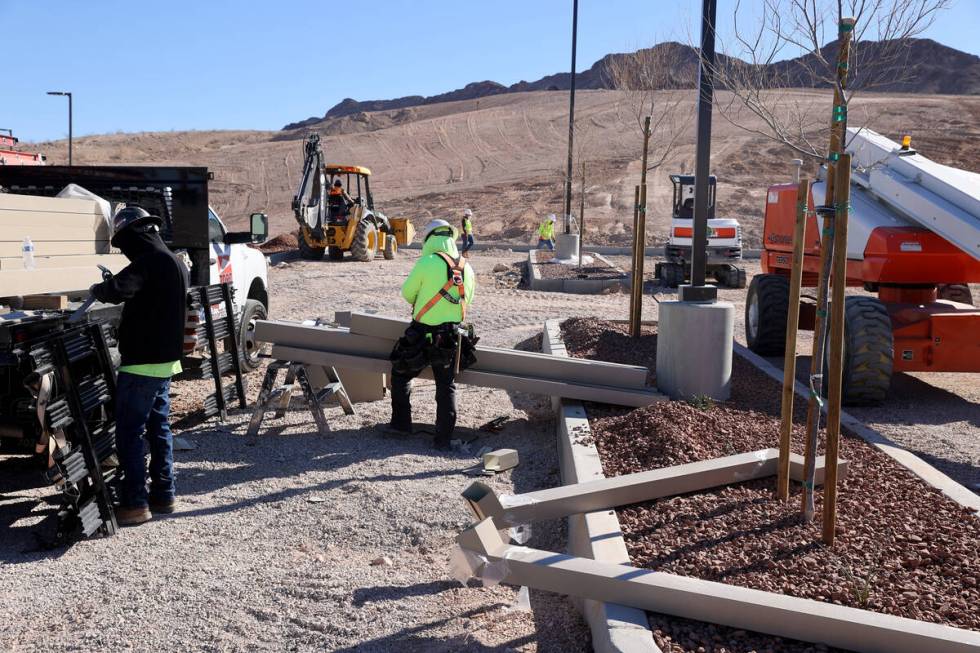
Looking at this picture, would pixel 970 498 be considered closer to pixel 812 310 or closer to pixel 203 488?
pixel 203 488

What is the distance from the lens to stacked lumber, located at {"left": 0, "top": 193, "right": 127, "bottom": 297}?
572cm

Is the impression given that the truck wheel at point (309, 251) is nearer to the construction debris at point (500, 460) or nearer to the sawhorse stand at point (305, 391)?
the sawhorse stand at point (305, 391)

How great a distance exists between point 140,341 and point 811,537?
13.2ft

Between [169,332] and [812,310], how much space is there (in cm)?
794

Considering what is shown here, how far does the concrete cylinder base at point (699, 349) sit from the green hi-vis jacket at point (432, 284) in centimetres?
190

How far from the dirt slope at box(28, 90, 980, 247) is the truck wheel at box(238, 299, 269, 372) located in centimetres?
2492

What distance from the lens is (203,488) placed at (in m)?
6.23

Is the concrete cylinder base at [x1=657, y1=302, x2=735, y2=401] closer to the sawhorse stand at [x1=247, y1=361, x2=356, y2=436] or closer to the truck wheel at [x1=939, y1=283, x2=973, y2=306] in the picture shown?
the sawhorse stand at [x1=247, y1=361, x2=356, y2=436]

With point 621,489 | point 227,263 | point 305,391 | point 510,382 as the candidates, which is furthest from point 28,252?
point 621,489

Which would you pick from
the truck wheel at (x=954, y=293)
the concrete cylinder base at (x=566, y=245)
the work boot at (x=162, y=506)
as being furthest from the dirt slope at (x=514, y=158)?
the work boot at (x=162, y=506)

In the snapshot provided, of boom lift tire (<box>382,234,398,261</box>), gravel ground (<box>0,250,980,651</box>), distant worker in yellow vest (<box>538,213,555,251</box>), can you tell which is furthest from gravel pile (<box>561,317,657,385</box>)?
distant worker in yellow vest (<box>538,213,555,251</box>)

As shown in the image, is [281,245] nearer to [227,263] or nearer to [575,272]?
[575,272]

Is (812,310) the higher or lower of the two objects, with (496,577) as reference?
higher

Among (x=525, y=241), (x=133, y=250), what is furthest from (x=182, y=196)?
(x=525, y=241)
